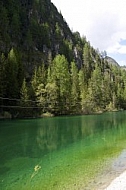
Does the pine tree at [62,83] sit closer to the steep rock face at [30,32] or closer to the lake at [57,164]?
the steep rock face at [30,32]

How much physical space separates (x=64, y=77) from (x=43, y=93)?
16803 mm

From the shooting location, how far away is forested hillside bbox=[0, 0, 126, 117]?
81.4 m

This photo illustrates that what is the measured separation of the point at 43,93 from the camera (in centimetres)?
8988

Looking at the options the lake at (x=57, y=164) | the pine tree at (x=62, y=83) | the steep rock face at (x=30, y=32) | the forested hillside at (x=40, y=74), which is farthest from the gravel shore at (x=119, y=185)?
the steep rock face at (x=30, y=32)

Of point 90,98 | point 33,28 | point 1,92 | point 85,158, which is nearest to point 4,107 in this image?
point 1,92

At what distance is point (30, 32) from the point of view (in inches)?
6093

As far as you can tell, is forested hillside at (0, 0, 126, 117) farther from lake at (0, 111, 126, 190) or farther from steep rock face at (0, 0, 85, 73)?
lake at (0, 111, 126, 190)

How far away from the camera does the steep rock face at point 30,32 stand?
126606mm

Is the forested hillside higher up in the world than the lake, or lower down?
higher up

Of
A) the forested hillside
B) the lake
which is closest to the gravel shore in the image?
the lake

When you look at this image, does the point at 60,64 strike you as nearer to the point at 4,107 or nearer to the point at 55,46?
the point at 4,107

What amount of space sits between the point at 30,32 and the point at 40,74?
65.3 meters

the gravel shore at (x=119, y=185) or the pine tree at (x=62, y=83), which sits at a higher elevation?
the pine tree at (x=62, y=83)

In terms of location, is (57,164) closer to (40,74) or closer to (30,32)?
(40,74)
